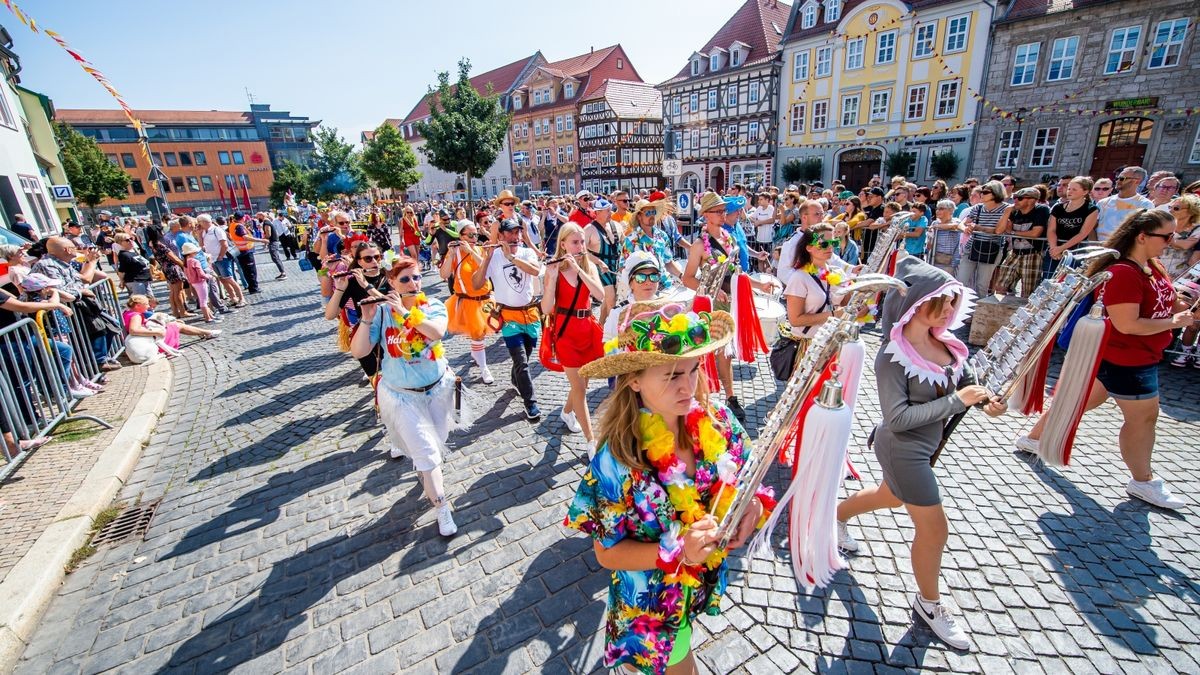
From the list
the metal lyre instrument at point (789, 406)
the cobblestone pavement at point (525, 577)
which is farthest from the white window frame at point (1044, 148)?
the metal lyre instrument at point (789, 406)

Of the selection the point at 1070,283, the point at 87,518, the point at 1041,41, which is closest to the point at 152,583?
the point at 87,518

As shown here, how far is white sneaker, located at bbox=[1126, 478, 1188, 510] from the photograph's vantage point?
369 centimetres

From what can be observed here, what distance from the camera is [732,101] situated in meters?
33.1

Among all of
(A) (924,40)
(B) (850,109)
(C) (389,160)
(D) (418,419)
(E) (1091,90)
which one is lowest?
(D) (418,419)

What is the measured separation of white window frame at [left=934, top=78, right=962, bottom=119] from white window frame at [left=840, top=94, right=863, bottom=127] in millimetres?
3753

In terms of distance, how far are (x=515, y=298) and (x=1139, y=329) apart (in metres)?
5.16

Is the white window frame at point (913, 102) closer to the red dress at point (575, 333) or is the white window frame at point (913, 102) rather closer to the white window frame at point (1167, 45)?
the white window frame at point (1167, 45)

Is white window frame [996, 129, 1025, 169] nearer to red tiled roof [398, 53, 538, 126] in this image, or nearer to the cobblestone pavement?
the cobblestone pavement

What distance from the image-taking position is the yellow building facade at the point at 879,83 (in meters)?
23.6

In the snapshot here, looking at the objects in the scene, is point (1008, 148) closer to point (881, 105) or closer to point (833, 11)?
point (881, 105)

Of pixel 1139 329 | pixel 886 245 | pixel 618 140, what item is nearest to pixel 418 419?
pixel 886 245

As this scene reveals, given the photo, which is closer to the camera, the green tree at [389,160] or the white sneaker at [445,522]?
the white sneaker at [445,522]

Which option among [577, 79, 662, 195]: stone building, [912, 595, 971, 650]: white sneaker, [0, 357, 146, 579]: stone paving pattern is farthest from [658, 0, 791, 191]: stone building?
[912, 595, 971, 650]: white sneaker

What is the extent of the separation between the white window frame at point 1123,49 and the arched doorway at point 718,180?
19317mm
